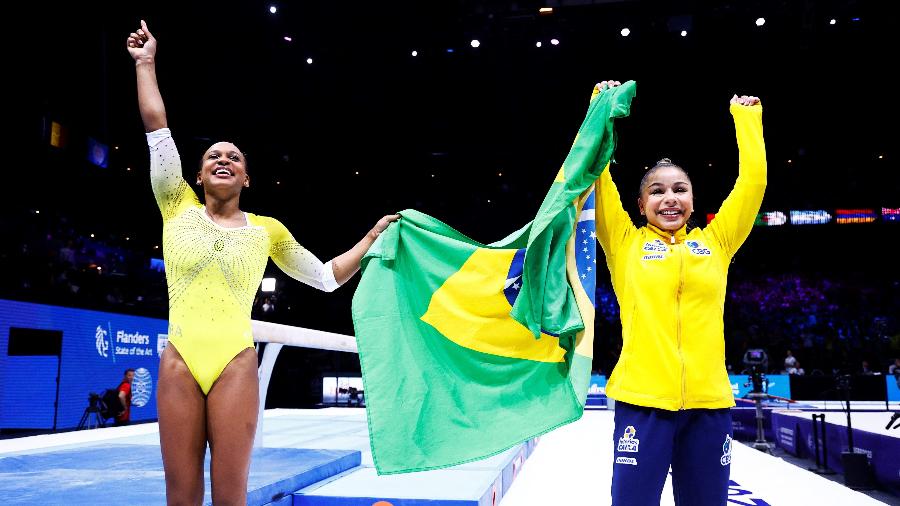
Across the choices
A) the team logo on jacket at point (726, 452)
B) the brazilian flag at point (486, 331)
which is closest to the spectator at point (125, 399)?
the brazilian flag at point (486, 331)

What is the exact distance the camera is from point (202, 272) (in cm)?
191

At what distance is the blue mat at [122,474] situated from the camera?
2.39 metres

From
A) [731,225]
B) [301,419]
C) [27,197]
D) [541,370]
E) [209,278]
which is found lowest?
[301,419]

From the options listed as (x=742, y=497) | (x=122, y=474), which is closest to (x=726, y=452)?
(x=742, y=497)

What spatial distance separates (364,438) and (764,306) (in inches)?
720

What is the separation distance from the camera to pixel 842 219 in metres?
18.7

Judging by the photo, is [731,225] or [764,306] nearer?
[731,225]

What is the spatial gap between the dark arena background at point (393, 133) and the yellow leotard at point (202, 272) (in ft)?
9.59

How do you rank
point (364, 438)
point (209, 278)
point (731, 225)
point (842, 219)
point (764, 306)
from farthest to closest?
point (764, 306), point (842, 219), point (364, 438), point (731, 225), point (209, 278)

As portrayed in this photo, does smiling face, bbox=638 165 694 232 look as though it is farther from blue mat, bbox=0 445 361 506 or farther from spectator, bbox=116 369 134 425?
spectator, bbox=116 369 134 425

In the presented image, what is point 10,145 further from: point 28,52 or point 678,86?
point 678,86

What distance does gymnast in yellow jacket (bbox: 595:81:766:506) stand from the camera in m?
1.90

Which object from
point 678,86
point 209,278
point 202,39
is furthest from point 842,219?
point 209,278

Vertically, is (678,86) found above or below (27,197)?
above
